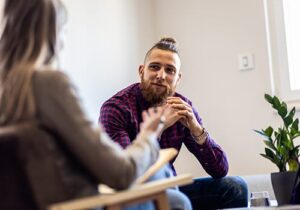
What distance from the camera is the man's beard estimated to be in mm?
2334

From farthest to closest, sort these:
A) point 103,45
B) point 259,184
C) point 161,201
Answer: point 103,45, point 259,184, point 161,201

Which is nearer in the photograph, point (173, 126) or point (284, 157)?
point (284, 157)

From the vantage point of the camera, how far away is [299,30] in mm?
3043

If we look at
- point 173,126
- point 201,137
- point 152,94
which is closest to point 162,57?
point 152,94

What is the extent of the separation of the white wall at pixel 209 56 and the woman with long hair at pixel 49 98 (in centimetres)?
153

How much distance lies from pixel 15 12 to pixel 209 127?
2101mm

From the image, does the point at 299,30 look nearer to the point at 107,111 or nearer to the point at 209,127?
the point at 209,127

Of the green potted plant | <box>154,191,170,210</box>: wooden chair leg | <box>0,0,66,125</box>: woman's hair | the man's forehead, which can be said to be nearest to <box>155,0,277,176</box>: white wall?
the man's forehead

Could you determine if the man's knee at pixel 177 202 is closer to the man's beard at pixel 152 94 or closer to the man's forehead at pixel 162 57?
the man's beard at pixel 152 94

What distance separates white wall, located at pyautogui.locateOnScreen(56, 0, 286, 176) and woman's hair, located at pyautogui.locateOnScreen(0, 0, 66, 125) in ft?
5.01

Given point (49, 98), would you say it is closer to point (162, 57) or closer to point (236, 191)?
point (236, 191)

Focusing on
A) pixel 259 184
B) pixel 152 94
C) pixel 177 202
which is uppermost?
pixel 152 94

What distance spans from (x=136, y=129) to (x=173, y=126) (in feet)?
0.71

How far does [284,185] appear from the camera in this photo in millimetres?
1960
